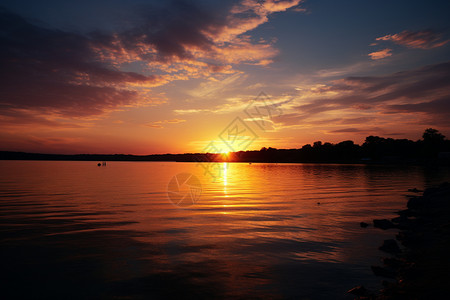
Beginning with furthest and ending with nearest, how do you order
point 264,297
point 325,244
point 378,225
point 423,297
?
point 378,225
point 325,244
point 264,297
point 423,297

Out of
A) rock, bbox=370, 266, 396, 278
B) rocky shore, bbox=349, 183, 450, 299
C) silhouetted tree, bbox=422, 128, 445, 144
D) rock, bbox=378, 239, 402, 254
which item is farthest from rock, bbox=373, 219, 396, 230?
silhouetted tree, bbox=422, 128, 445, 144

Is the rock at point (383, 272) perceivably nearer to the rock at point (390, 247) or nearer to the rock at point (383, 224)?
the rock at point (390, 247)

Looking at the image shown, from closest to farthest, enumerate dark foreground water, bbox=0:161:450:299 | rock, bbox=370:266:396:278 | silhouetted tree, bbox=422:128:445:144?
dark foreground water, bbox=0:161:450:299 < rock, bbox=370:266:396:278 < silhouetted tree, bbox=422:128:445:144

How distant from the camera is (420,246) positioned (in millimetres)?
13844

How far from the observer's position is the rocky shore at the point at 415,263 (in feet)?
28.3

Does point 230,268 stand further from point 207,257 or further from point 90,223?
point 90,223

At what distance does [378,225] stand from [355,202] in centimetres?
1200

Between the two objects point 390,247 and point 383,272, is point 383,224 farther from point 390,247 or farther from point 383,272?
point 383,272

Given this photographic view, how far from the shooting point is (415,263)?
→ 1120cm

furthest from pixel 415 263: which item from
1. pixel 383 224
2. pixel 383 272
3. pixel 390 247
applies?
pixel 383 224

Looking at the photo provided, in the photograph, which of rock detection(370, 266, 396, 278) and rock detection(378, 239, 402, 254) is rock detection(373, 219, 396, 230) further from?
rock detection(370, 266, 396, 278)

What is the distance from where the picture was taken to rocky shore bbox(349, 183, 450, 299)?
863cm

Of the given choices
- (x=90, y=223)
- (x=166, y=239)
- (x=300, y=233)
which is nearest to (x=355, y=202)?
(x=300, y=233)

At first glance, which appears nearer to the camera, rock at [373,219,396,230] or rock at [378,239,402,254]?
rock at [378,239,402,254]
